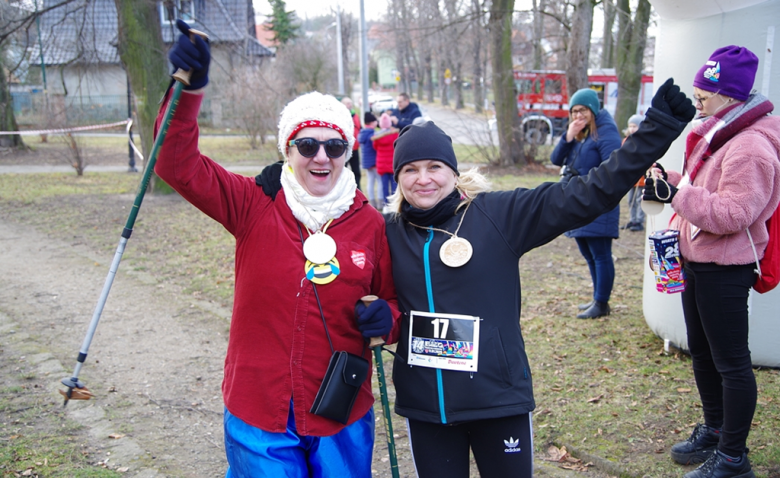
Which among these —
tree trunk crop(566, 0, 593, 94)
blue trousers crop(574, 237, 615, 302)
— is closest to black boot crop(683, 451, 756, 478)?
blue trousers crop(574, 237, 615, 302)

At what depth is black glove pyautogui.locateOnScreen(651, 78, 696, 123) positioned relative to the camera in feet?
6.89

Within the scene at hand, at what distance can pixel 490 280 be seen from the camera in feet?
7.54

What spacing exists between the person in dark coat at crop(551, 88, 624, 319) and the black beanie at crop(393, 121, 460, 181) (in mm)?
3168

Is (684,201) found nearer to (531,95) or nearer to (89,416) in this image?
(89,416)

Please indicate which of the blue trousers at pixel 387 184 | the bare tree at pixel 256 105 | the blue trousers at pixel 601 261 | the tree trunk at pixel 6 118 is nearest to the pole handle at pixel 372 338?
the blue trousers at pixel 601 261

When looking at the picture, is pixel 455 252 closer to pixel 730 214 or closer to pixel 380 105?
pixel 730 214

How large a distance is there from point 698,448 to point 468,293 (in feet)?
6.51

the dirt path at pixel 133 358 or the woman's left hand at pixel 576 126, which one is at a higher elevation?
the woman's left hand at pixel 576 126

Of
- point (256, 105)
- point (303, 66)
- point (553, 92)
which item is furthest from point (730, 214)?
point (303, 66)

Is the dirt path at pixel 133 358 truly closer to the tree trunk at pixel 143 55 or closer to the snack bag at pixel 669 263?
the snack bag at pixel 669 263

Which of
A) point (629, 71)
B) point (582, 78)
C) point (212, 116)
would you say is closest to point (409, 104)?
point (582, 78)

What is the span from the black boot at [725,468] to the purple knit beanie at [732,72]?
173 cm

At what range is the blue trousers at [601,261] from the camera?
559cm

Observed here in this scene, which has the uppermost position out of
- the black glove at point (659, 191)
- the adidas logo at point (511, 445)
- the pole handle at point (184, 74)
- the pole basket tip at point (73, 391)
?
the pole handle at point (184, 74)
